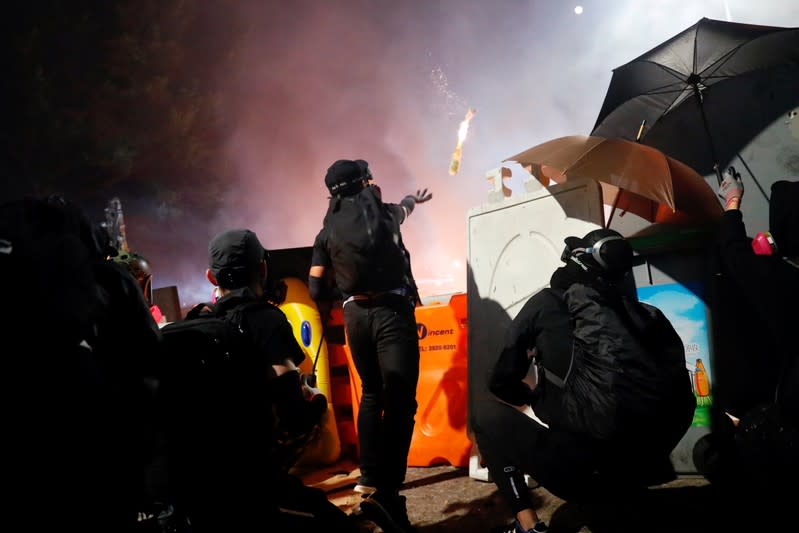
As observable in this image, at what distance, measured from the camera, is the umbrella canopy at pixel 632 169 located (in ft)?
11.1

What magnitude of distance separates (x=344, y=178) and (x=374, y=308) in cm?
93

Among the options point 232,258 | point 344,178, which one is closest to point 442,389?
point 344,178

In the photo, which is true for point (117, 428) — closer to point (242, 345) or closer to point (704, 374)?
point (242, 345)

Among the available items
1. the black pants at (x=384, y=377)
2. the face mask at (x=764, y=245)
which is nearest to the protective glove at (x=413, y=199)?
the black pants at (x=384, y=377)

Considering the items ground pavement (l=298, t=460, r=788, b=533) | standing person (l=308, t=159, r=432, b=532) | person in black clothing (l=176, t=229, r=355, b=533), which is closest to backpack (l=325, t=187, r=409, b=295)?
standing person (l=308, t=159, r=432, b=532)

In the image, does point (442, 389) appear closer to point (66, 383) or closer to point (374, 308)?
point (374, 308)

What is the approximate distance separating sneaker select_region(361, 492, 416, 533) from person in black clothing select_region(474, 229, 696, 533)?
0.65 metres

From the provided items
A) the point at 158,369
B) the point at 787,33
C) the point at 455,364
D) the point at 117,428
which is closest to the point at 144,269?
the point at 158,369

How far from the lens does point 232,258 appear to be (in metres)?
2.65

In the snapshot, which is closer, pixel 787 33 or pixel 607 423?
pixel 607 423

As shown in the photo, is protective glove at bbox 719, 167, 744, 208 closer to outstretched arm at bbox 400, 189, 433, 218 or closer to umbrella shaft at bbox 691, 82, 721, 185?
umbrella shaft at bbox 691, 82, 721, 185

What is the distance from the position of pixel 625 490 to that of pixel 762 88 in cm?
363

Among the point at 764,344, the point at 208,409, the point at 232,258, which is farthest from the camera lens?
the point at 764,344

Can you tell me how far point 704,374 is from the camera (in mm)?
3633
